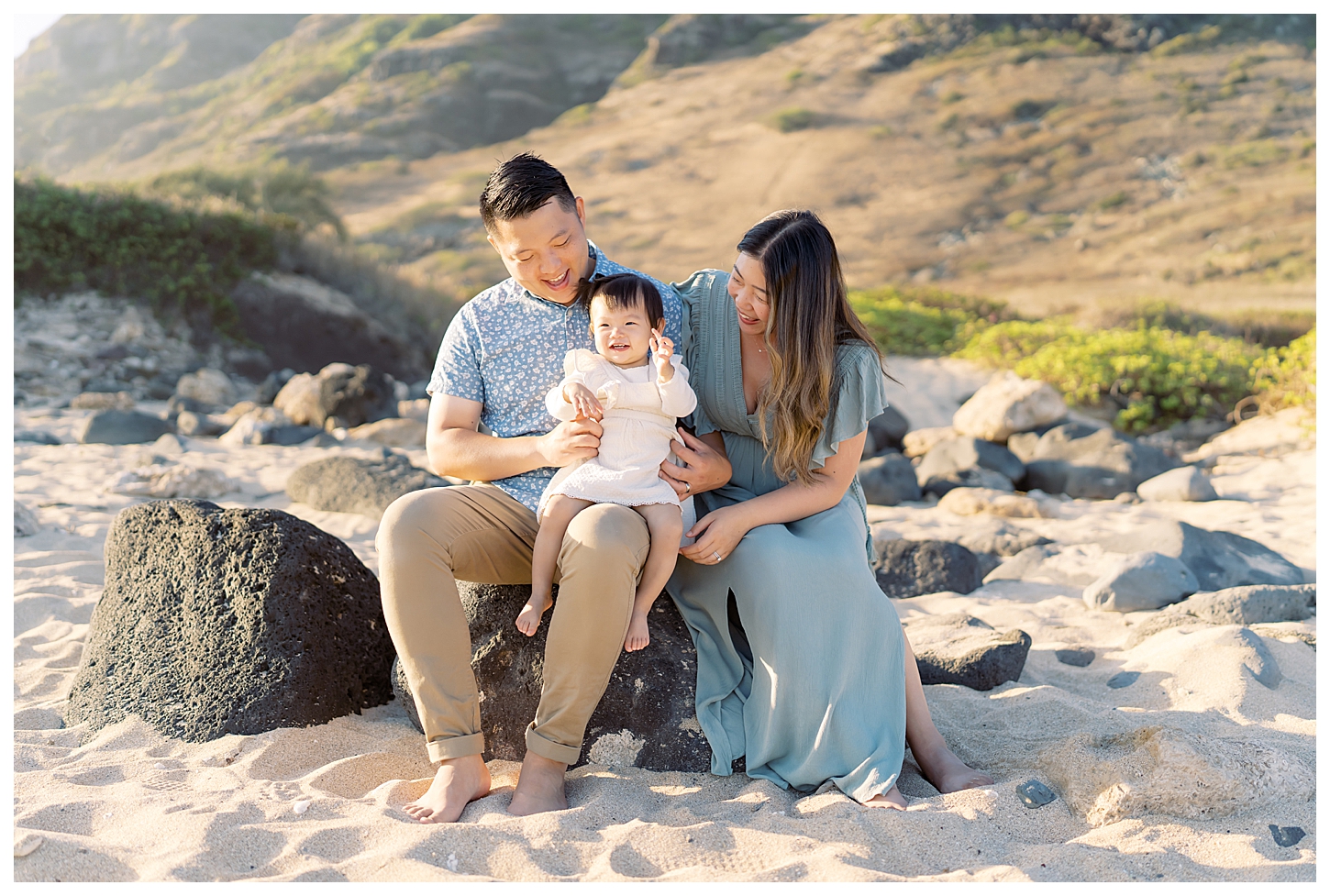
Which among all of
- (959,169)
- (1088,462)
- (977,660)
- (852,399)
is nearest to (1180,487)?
(1088,462)

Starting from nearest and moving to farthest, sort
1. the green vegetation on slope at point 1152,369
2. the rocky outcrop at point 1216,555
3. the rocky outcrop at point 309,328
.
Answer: the rocky outcrop at point 1216,555 < the green vegetation on slope at point 1152,369 < the rocky outcrop at point 309,328

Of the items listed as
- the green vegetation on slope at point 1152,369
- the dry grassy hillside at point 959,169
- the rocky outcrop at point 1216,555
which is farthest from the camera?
the dry grassy hillside at point 959,169

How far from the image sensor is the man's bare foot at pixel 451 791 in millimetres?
2477

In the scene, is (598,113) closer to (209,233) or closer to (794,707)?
(209,233)

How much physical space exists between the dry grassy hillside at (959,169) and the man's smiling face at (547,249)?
18531 mm

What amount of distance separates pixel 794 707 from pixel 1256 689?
1800 millimetres

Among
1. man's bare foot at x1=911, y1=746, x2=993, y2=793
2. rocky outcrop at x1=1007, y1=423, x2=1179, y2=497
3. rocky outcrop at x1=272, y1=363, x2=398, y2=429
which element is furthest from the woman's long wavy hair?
rocky outcrop at x1=272, y1=363, x2=398, y2=429

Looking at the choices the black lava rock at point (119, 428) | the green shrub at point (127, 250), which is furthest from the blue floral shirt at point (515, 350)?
the green shrub at point (127, 250)

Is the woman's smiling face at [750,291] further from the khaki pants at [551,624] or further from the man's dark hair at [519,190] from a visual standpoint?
the khaki pants at [551,624]

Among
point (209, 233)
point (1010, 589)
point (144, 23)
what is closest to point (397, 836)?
point (1010, 589)

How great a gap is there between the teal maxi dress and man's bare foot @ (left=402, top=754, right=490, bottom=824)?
2.24 ft

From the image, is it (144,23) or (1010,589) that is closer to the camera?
(1010,589)

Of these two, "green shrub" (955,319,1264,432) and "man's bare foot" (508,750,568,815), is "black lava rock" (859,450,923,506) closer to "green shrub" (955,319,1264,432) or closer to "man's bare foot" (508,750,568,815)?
"green shrub" (955,319,1264,432)

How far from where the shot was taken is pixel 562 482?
285cm
